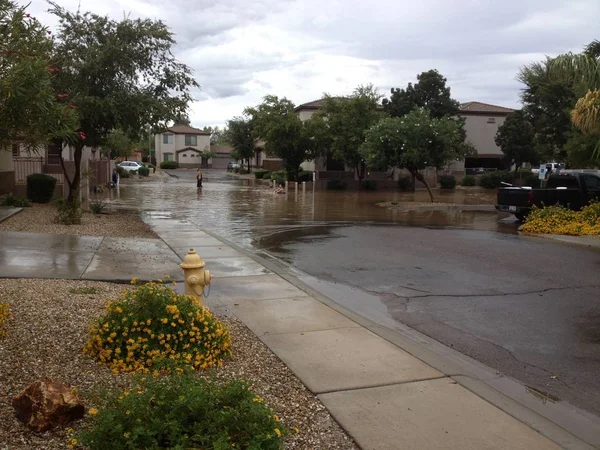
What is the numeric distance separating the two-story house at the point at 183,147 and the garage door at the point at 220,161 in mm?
4301

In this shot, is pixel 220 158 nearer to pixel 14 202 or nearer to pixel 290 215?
pixel 290 215

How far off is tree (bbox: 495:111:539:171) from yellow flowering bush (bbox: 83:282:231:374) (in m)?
49.2

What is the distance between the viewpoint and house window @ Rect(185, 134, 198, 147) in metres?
105

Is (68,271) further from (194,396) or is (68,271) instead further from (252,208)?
(252,208)

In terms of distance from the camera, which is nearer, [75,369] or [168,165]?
[75,369]

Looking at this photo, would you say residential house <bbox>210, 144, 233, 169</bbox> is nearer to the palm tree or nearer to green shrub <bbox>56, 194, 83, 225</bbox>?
green shrub <bbox>56, 194, 83, 225</bbox>

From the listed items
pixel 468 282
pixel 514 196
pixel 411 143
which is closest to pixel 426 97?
pixel 411 143

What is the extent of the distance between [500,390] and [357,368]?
1351 mm

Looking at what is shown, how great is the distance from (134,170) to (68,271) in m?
58.9

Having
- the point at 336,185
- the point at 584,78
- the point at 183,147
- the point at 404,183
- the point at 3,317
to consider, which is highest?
the point at 183,147

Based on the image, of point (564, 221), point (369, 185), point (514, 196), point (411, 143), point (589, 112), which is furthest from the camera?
point (369, 185)

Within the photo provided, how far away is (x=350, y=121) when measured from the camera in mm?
43281

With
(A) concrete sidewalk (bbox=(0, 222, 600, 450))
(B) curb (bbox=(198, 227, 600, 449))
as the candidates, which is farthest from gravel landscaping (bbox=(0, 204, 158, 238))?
(B) curb (bbox=(198, 227, 600, 449))

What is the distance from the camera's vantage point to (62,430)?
397 cm
